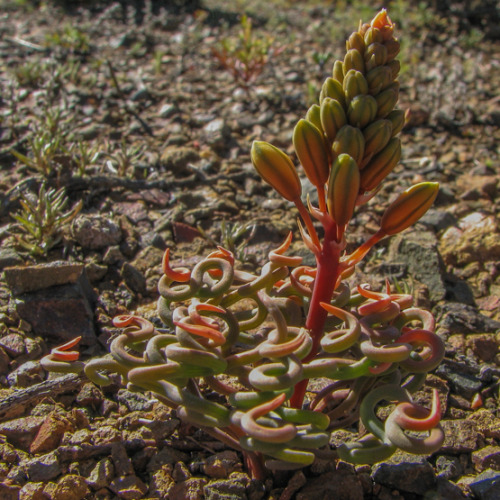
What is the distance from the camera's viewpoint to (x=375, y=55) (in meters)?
1.78

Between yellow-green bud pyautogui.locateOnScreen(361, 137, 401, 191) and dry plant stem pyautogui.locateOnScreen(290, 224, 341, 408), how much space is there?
18cm

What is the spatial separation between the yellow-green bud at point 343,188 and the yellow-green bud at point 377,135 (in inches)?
4.7

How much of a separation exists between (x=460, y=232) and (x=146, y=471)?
7.67 ft

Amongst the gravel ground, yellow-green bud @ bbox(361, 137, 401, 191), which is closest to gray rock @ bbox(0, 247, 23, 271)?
the gravel ground

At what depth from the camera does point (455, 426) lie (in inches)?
93.4

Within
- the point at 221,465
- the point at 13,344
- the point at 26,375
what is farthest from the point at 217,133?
the point at 221,465

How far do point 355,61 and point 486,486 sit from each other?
4.98 feet

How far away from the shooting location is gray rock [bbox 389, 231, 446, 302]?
318 centimetres

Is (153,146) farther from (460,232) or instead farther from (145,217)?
(460,232)

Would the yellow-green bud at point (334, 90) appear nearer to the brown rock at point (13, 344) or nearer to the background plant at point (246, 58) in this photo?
the brown rock at point (13, 344)

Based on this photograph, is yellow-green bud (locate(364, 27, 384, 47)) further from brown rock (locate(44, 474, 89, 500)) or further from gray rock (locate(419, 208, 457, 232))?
gray rock (locate(419, 208, 457, 232))

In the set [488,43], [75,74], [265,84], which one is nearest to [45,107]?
[75,74]

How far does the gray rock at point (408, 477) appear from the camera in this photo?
2098 mm

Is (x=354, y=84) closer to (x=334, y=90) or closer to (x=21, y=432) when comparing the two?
(x=334, y=90)
